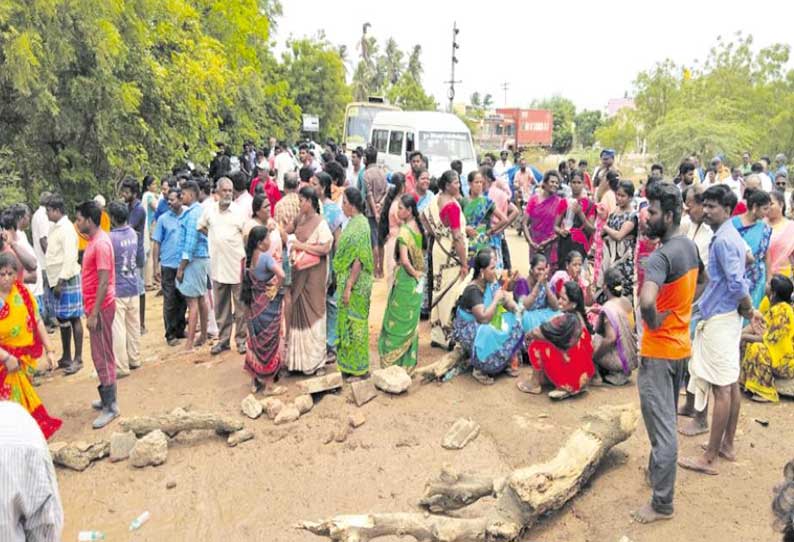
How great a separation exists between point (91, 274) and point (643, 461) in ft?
14.3

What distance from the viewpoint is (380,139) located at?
689 inches

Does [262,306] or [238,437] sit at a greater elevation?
[262,306]

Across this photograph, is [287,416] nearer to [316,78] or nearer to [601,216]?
[601,216]

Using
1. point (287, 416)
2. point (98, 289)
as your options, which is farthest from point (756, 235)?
point (98, 289)

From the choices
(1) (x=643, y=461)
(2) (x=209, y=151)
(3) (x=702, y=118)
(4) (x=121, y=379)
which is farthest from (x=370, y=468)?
(3) (x=702, y=118)

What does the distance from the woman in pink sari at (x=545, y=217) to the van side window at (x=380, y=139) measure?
948 cm

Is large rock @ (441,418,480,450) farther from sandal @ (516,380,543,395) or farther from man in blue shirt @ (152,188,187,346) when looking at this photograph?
man in blue shirt @ (152,188,187,346)

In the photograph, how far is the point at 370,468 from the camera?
4773 millimetres

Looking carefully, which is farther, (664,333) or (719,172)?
(719,172)

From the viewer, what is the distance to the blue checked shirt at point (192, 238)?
6902mm

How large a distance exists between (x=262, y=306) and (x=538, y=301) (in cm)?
238

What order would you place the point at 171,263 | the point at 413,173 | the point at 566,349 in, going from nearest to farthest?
the point at 566,349
the point at 171,263
the point at 413,173

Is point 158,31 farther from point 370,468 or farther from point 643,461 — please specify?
point 643,461

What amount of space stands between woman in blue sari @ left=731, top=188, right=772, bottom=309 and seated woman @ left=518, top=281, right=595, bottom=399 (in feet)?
4.63
